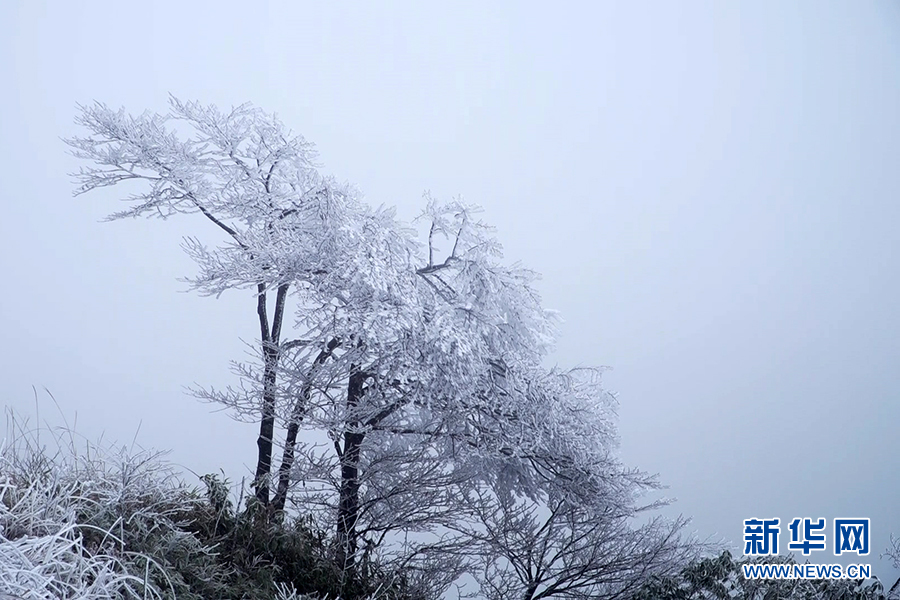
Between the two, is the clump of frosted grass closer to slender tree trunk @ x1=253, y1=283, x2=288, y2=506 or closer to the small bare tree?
slender tree trunk @ x1=253, y1=283, x2=288, y2=506

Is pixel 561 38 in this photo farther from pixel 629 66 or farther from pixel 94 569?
pixel 94 569

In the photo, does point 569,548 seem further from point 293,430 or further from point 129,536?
point 129,536

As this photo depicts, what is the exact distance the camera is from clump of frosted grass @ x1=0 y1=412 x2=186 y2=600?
2.40m

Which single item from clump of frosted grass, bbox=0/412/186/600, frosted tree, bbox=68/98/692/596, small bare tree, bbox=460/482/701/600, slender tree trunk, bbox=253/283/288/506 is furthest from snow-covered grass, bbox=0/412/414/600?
small bare tree, bbox=460/482/701/600

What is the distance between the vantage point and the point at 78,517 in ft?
9.92

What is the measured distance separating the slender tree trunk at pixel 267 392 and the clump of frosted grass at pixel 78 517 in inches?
53.2

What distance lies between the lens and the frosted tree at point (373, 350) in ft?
15.7

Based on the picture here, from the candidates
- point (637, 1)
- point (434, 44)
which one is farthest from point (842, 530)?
point (637, 1)

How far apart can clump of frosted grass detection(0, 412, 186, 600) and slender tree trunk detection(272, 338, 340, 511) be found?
53.7 inches

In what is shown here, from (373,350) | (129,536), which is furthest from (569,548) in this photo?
(129,536)

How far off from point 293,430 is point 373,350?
105 cm

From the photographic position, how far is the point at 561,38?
392 ft

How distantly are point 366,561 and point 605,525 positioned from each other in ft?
8.68

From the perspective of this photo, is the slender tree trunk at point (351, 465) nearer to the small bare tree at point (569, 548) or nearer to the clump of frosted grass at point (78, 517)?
the small bare tree at point (569, 548)
